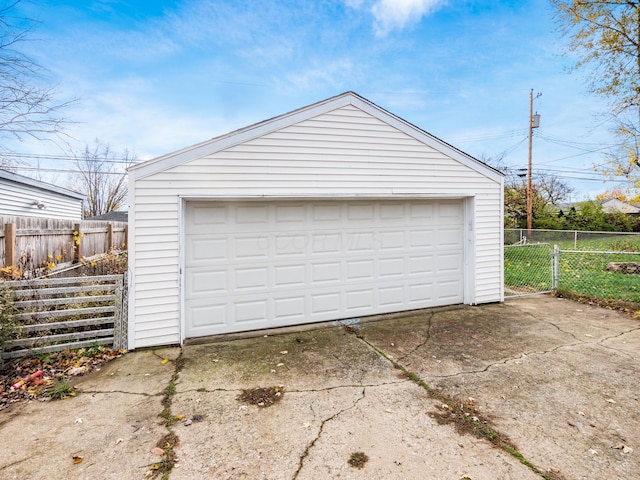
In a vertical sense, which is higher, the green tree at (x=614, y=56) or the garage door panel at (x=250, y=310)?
the green tree at (x=614, y=56)

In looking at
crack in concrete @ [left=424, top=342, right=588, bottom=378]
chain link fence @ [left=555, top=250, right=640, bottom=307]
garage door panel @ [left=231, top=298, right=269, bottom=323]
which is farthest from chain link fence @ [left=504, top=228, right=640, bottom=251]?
garage door panel @ [left=231, top=298, right=269, bottom=323]

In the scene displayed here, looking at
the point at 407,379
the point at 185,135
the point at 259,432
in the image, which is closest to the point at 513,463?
the point at 407,379

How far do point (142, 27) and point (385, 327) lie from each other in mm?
9739

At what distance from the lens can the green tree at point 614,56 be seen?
8383 millimetres

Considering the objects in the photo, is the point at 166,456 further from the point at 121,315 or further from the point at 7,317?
the point at 7,317

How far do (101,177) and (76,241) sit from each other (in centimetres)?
2323

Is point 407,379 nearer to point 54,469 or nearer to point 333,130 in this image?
point 54,469

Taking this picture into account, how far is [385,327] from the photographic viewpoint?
17.9ft

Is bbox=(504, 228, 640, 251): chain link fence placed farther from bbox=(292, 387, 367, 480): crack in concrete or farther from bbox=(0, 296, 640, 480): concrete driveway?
bbox=(292, 387, 367, 480): crack in concrete

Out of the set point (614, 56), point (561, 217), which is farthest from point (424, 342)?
point (561, 217)

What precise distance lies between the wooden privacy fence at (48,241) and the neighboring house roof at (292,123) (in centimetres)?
342

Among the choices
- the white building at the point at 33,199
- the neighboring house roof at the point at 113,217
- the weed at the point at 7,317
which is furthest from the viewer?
the neighboring house roof at the point at 113,217

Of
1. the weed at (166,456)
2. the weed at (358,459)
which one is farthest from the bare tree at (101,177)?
the weed at (358,459)

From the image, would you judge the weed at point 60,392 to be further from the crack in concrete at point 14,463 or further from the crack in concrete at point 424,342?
the crack in concrete at point 424,342
